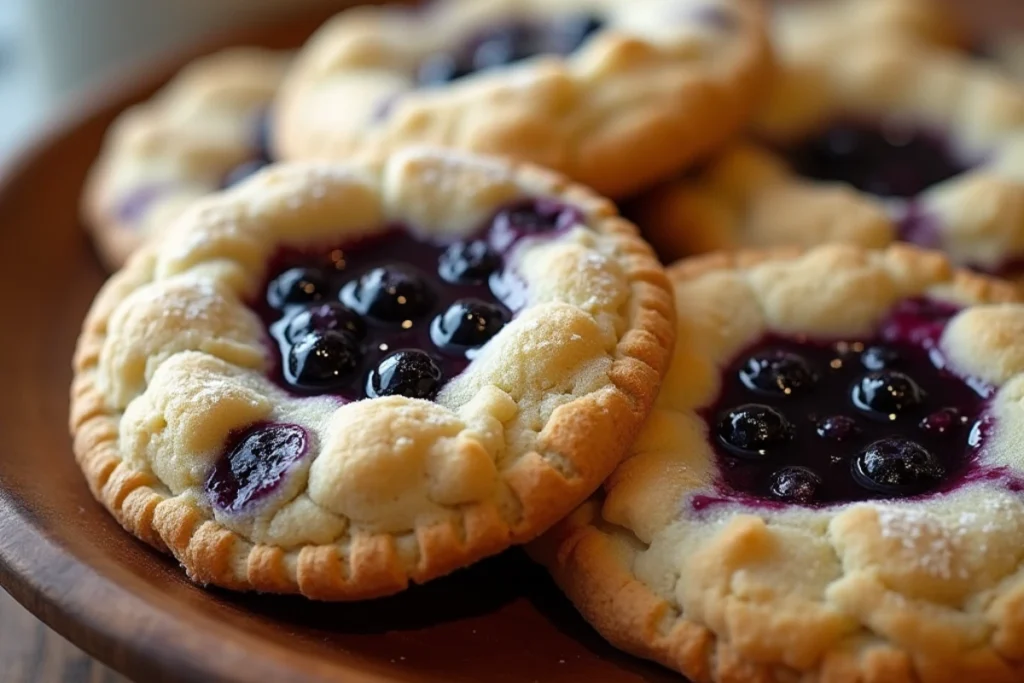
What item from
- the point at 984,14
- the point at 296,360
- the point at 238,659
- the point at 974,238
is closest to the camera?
the point at 238,659

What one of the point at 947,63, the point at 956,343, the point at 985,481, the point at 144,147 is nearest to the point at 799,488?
the point at 985,481

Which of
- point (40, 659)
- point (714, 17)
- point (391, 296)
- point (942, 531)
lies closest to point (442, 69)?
point (714, 17)

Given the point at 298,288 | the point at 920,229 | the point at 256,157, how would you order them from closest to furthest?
1. the point at 298,288
2. the point at 920,229
3. the point at 256,157

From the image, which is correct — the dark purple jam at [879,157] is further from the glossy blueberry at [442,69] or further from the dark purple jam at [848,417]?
the glossy blueberry at [442,69]

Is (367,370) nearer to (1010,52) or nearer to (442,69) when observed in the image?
(442,69)

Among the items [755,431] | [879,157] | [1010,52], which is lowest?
[1010,52]

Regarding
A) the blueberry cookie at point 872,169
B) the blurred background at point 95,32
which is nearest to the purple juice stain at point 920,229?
the blueberry cookie at point 872,169

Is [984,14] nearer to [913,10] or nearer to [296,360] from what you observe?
[913,10]

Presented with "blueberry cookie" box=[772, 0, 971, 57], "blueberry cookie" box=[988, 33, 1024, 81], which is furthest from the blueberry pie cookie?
"blueberry cookie" box=[988, 33, 1024, 81]
